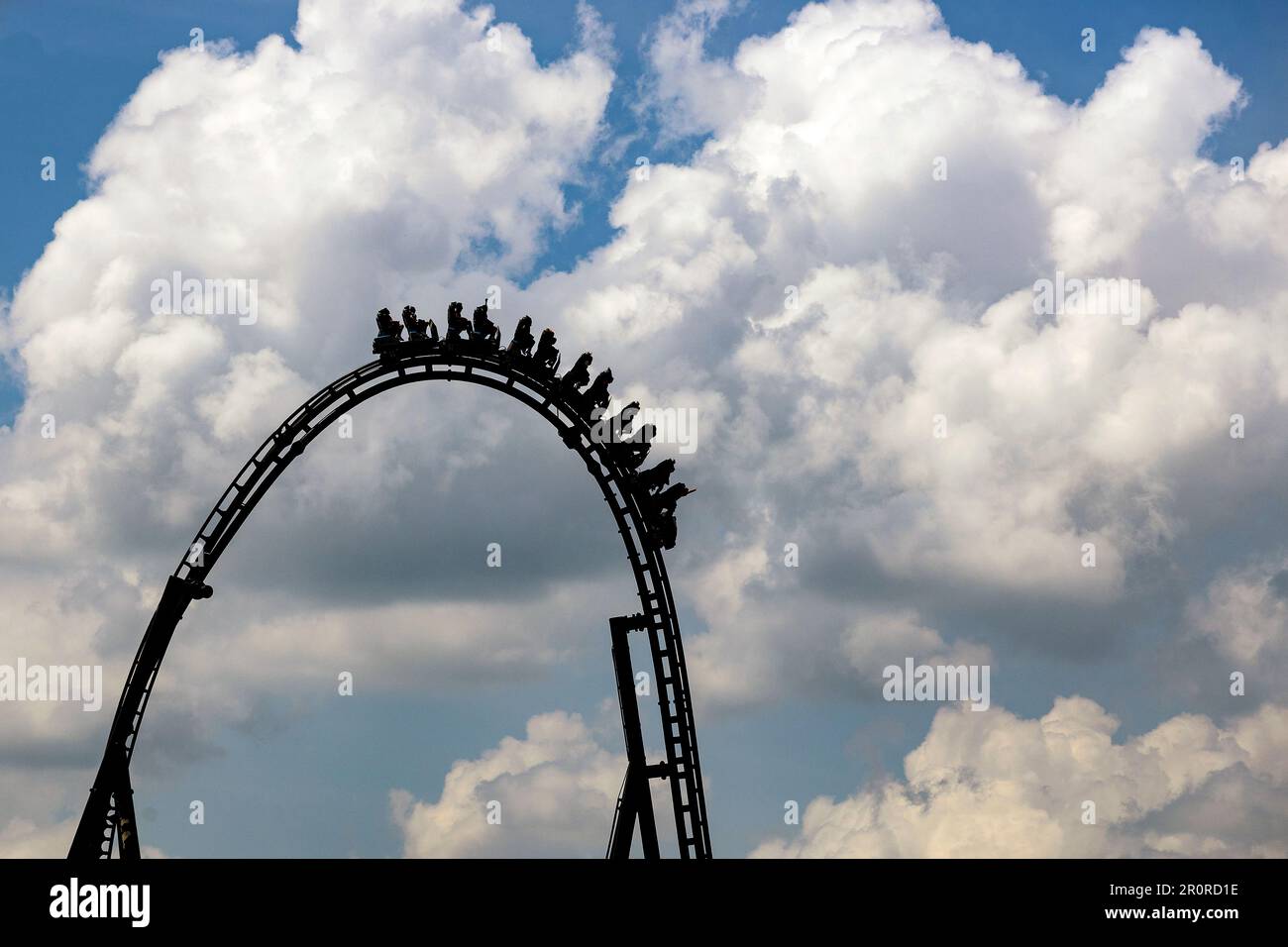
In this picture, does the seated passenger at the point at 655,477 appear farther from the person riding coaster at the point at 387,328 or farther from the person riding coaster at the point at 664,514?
the person riding coaster at the point at 387,328

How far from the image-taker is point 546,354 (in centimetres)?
3631

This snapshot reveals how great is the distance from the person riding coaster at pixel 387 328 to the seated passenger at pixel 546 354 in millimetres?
3110

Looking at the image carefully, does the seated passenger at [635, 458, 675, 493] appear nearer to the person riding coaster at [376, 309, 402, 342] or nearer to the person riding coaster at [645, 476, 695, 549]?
the person riding coaster at [645, 476, 695, 549]

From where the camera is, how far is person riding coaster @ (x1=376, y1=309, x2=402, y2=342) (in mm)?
35188

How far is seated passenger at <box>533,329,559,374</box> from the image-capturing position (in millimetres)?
36281

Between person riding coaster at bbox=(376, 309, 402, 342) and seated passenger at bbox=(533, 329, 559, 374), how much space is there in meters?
3.11

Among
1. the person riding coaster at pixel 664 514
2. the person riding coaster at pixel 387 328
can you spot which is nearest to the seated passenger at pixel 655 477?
the person riding coaster at pixel 664 514

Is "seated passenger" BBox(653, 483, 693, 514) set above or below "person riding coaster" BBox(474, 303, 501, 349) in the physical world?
below

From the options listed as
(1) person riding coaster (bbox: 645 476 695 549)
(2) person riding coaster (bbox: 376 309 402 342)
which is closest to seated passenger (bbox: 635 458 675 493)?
(1) person riding coaster (bbox: 645 476 695 549)

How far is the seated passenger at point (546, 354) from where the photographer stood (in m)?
36.3

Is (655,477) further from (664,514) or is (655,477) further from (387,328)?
(387,328)
